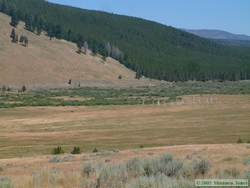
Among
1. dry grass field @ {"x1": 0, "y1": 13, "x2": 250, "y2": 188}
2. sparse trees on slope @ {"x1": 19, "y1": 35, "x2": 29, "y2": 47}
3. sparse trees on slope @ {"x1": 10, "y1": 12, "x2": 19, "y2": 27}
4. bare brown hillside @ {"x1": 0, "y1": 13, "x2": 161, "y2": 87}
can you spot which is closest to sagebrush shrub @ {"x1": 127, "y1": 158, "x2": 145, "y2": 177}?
dry grass field @ {"x1": 0, "y1": 13, "x2": 250, "y2": 188}

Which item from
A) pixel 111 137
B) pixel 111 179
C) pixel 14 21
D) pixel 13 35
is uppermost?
pixel 14 21

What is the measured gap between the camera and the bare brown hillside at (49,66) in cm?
12731

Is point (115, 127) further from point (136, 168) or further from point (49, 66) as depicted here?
point (49, 66)

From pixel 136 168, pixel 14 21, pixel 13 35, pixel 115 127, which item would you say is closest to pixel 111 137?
pixel 115 127

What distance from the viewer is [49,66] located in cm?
14062

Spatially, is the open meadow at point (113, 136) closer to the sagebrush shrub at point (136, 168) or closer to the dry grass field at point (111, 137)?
the dry grass field at point (111, 137)

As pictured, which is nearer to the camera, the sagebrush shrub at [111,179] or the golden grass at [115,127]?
the sagebrush shrub at [111,179]

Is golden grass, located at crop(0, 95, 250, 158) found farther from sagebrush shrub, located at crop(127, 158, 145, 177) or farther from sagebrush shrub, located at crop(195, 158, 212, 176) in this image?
sagebrush shrub, located at crop(195, 158, 212, 176)

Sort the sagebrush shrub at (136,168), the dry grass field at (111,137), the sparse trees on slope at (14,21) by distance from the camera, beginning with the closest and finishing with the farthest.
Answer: the sagebrush shrub at (136,168) → the dry grass field at (111,137) → the sparse trees on slope at (14,21)

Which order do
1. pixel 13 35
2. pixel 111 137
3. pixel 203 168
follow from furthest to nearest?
pixel 13 35 → pixel 111 137 → pixel 203 168

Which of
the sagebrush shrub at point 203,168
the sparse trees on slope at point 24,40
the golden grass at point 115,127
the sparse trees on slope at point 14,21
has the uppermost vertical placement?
the sparse trees on slope at point 14,21

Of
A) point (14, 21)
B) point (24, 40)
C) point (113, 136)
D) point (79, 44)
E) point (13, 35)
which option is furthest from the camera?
point (79, 44)

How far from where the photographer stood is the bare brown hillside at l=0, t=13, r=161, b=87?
127312 millimetres

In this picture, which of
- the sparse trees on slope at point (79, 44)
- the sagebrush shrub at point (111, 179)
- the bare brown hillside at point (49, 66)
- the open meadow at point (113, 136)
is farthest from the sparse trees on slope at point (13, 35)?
the sagebrush shrub at point (111, 179)
